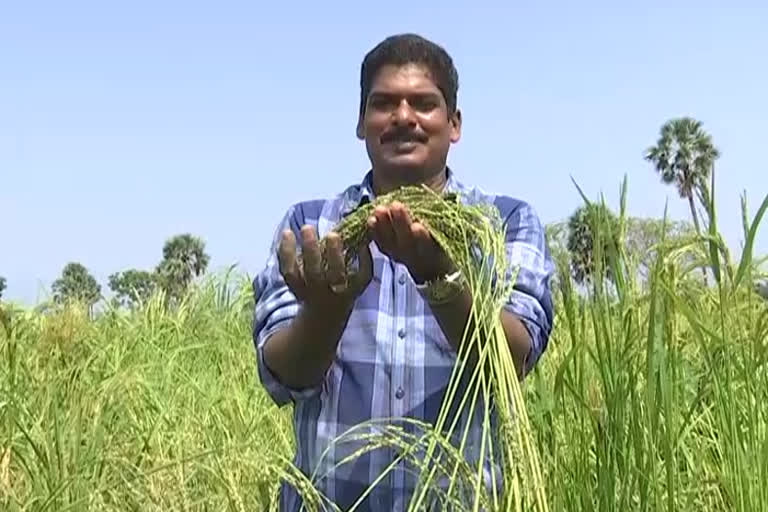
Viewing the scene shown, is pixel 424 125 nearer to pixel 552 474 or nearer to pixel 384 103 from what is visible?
pixel 384 103

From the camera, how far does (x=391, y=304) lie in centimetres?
154

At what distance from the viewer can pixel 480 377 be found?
0.89m

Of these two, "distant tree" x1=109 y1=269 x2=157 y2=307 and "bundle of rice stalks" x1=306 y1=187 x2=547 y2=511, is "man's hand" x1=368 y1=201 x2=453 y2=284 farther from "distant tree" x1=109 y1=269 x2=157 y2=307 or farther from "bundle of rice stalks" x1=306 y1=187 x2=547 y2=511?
"distant tree" x1=109 y1=269 x2=157 y2=307

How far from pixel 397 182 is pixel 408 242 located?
41 cm

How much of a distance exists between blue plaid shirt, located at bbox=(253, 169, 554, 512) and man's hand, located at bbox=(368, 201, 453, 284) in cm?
26

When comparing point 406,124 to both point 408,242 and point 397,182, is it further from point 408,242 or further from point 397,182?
point 408,242

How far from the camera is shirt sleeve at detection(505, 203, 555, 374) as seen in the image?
1.39 m

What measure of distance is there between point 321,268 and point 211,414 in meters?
1.72

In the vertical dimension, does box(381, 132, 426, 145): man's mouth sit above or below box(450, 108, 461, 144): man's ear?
below

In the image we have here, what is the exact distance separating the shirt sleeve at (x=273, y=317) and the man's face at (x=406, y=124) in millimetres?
188

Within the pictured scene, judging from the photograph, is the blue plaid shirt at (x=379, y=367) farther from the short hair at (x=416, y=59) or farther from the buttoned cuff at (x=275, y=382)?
the short hair at (x=416, y=59)

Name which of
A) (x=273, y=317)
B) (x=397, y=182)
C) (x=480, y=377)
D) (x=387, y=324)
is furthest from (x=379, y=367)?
(x=480, y=377)

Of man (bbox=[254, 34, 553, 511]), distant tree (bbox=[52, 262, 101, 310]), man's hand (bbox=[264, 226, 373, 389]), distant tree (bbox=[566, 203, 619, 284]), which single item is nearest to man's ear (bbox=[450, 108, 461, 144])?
man (bbox=[254, 34, 553, 511])

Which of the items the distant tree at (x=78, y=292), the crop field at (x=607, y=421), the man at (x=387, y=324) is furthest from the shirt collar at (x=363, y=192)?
the distant tree at (x=78, y=292)
